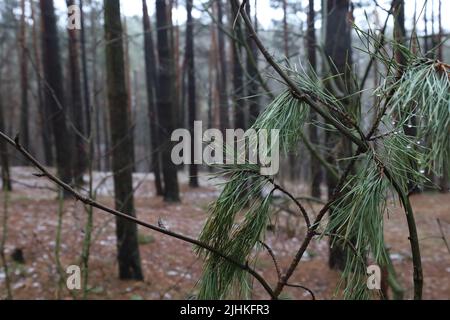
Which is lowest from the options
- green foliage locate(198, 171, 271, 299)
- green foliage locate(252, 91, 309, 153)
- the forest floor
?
the forest floor

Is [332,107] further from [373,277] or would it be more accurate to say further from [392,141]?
[373,277]

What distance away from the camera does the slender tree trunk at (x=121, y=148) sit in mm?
5004

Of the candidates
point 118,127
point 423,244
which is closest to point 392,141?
point 118,127

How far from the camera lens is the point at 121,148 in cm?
531

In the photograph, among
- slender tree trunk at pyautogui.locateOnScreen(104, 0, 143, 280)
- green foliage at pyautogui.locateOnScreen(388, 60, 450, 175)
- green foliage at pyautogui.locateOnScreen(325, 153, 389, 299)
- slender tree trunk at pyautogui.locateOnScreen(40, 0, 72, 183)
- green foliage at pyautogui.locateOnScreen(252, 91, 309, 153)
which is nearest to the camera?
green foliage at pyautogui.locateOnScreen(388, 60, 450, 175)

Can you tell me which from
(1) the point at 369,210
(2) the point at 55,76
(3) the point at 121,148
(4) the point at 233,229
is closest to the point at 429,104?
(1) the point at 369,210

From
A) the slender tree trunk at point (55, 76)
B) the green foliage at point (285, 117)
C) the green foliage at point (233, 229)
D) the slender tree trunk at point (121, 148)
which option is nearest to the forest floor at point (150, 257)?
the slender tree trunk at point (121, 148)

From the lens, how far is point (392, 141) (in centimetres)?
102

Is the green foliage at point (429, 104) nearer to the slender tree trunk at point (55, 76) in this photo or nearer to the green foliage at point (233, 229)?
the green foliage at point (233, 229)

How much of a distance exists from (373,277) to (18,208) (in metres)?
9.03

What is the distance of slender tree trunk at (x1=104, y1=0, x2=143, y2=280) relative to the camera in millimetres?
5004

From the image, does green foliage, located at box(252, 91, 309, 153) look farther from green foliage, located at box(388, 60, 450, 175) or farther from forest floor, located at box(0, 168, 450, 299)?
forest floor, located at box(0, 168, 450, 299)

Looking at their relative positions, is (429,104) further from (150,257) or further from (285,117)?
(150,257)

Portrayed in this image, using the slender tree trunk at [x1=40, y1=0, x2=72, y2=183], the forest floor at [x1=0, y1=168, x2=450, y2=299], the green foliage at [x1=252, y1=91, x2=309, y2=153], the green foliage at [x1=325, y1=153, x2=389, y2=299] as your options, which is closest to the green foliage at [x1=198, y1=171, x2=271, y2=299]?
the green foliage at [x1=252, y1=91, x2=309, y2=153]
